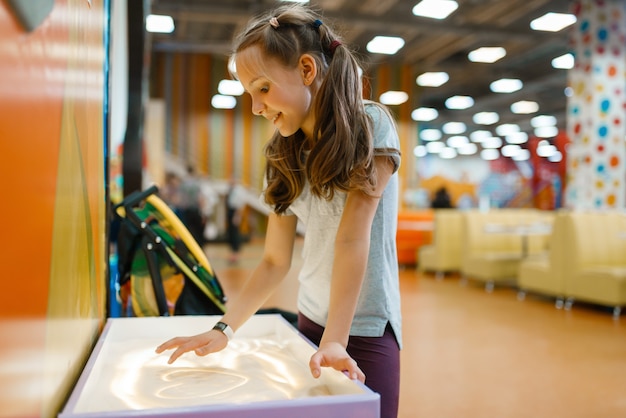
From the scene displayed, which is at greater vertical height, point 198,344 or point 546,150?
point 546,150

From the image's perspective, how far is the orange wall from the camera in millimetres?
594

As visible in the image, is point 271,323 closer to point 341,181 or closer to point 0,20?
point 341,181

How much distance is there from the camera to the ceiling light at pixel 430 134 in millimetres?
26981

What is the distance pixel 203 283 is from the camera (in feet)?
7.42

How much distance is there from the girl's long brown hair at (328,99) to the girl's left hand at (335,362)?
1.01ft

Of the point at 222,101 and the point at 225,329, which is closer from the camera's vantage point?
the point at 225,329

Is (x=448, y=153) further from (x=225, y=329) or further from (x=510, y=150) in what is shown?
(x=225, y=329)

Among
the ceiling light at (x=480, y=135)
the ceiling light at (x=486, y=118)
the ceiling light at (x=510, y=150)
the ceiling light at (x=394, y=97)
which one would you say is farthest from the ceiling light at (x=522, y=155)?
the ceiling light at (x=394, y=97)

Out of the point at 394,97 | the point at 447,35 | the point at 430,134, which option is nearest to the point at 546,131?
the point at 430,134

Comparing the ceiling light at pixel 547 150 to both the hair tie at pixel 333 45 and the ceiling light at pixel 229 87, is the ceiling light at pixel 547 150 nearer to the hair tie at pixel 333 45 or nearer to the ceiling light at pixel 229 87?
the ceiling light at pixel 229 87

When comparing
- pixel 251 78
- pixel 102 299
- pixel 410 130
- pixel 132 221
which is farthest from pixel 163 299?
pixel 410 130

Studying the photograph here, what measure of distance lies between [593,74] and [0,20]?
8828 millimetres

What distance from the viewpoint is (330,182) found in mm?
A: 1119

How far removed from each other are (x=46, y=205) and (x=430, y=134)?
27783mm
